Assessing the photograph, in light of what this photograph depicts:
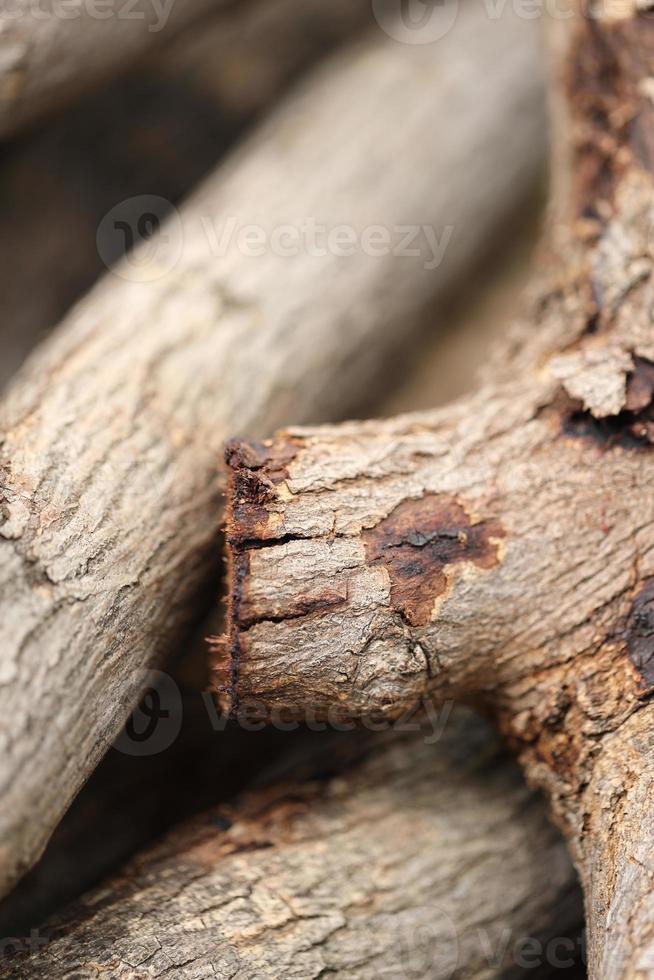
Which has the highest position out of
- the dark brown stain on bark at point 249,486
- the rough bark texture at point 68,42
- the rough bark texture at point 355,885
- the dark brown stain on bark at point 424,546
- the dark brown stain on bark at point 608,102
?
the rough bark texture at point 68,42

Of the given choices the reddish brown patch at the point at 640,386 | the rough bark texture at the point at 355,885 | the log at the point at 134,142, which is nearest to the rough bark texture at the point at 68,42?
the log at the point at 134,142

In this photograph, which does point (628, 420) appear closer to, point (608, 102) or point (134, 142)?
point (608, 102)

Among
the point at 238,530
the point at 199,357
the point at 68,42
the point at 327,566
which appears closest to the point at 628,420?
the point at 327,566

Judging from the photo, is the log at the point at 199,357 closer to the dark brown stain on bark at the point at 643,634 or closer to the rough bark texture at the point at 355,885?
the rough bark texture at the point at 355,885

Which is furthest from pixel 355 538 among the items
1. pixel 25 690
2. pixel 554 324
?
pixel 554 324

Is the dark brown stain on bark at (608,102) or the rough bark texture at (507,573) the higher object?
the dark brown stain on bark at (608,102)

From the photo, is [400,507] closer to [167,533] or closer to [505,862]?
[167,533]

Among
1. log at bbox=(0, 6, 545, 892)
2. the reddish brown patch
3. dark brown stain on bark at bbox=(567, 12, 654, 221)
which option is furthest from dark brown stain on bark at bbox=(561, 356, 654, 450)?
log at bbox=(0, 6, 545, 892)
